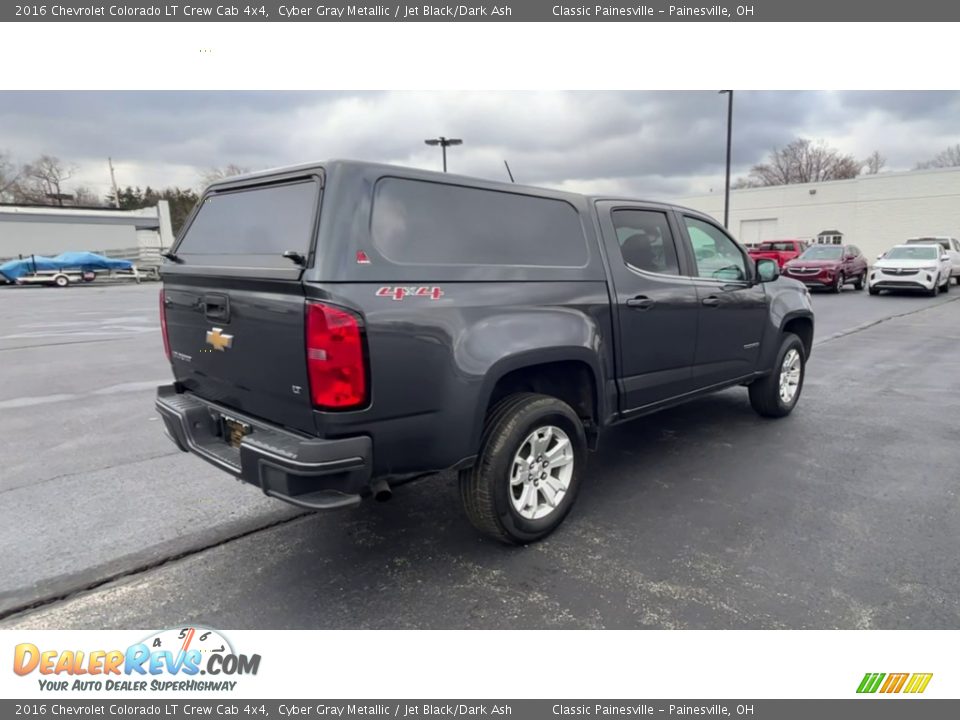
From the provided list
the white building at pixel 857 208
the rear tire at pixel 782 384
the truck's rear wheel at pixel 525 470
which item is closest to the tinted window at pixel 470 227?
the truck's rear wheel at pixel 525 470

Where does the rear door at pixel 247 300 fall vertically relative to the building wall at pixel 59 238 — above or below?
below

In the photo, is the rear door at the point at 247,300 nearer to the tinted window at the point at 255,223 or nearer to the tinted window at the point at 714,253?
the tinted window at the point at 255,223

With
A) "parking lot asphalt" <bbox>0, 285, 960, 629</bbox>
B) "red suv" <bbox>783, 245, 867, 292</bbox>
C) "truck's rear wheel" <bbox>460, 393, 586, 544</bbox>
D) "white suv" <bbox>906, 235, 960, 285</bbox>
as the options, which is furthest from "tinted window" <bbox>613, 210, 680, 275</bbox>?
"white suv" <bbox>906, 235, 960, 285</bbox>

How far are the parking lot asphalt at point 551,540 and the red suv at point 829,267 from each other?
1562cm

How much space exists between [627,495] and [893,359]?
22.9 feet

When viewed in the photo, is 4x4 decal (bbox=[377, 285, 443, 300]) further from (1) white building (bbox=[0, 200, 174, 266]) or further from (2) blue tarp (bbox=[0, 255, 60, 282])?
(1) white building (bbox=[0, 200, 174, 266])

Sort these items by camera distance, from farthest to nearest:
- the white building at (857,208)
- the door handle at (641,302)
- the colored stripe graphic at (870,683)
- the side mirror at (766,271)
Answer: the white building at (857,208) < the side mirror at (766,271) < the door handle at (641,302) < the colored stripe graphic at (870,683)

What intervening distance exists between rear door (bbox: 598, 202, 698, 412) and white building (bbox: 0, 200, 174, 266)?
45.0 meters

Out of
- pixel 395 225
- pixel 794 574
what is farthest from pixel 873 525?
pixel 395 225

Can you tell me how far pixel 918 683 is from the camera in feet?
8.01

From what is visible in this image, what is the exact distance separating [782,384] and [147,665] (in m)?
5.41

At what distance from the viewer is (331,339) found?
8.32ft

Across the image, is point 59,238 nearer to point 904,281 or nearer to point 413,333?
point 904,281

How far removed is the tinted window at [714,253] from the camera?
4.71 metres
